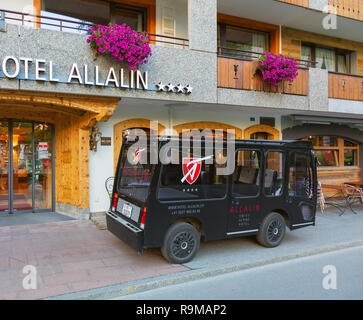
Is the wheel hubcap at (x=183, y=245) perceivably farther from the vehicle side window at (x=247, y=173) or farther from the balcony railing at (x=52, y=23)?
the balcony railing at (x=52, y=23)

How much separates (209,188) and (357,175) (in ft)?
35.2

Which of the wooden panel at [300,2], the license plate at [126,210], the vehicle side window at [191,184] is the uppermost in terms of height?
the wooden panel at [300,2]

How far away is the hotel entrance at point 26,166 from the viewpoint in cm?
872

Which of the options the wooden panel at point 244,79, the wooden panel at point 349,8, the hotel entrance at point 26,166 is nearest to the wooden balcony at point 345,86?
the wooden panel at point 244,79

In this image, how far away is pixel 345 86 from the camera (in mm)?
10688

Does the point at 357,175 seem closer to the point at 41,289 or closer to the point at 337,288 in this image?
the point at 337,288

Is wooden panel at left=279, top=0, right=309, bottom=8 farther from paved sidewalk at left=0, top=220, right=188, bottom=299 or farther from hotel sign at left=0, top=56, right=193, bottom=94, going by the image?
paved sidewalk at left=0, top=220, right=188, bottom=299

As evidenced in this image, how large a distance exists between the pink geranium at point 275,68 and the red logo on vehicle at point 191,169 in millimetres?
4566

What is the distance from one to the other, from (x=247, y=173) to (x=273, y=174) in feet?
1.81

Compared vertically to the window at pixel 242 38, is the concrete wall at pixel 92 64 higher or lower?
lower

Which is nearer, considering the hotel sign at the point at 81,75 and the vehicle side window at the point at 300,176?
the hotel sign at the point at 81,75

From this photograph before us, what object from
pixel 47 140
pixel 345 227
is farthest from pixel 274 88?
pixel 47 140

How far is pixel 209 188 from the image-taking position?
18.3 feet

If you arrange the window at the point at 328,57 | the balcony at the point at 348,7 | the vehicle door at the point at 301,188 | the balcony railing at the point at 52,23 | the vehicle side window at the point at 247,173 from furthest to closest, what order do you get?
the window at the point at 328,57 → the balcony at the point at 348,7 → the balcony railing at the point at 52,23 → the vehicle door at the point at 301,188 → the vehicle side window at the point at 247,173
